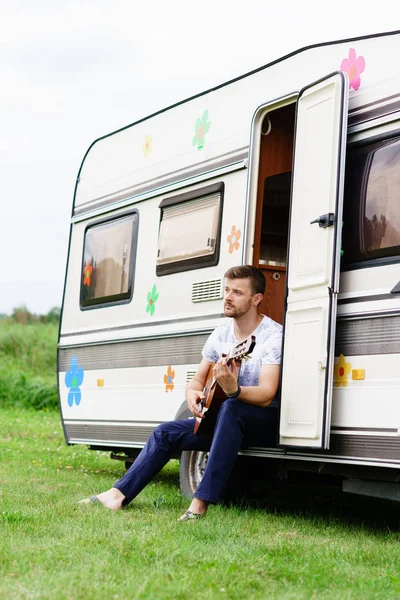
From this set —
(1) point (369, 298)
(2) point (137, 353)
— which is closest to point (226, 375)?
(1) point (369, 298)

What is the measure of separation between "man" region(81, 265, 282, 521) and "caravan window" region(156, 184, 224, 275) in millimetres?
783

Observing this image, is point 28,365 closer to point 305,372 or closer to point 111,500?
point 111,500

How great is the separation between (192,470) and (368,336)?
1.91 m

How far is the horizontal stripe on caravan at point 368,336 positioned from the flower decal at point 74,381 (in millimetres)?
3402

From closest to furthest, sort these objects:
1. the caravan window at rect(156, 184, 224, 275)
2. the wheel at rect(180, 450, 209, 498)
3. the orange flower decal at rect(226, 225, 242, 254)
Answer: the orange flower decal at rect(226, 225, 242, 254), the wheel at rect(180, 450, 209, 498), the caravan window at rect(156, 184, 224, 275)

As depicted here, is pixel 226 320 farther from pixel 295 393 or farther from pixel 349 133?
pixel 349 133

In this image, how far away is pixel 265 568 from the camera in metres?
4.08

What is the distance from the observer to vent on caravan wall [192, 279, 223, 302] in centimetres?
650

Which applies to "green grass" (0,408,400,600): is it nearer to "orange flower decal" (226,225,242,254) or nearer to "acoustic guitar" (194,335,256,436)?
"acoustic guitar" (194,335,256,436)

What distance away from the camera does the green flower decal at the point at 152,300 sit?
7.22 meters

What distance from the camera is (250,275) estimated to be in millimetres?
5863

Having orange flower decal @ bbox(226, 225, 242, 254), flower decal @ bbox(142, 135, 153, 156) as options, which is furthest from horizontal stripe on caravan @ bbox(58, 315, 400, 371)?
flower decal @ bbox(142, 135, 153, 156)

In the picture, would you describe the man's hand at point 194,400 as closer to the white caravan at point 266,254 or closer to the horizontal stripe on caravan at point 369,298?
the white caravan at point 266,254

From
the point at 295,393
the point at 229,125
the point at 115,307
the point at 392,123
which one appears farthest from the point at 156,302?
the point at 392,123
